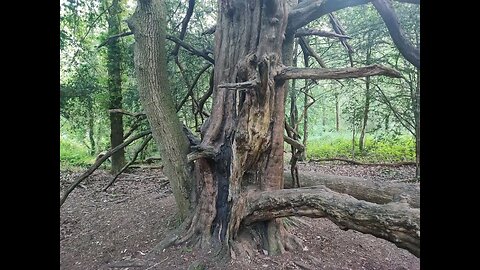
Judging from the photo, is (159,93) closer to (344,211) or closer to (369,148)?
(344,211)

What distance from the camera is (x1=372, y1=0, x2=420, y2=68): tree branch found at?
2291 mm

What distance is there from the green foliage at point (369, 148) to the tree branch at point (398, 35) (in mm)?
5033

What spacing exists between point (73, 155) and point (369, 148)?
7690 mm

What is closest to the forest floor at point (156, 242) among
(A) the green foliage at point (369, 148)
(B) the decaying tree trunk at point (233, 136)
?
(B) the decaying tree trunk at point (233, 136)

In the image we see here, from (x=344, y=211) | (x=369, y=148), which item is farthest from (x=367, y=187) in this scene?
(x=369, y=148)

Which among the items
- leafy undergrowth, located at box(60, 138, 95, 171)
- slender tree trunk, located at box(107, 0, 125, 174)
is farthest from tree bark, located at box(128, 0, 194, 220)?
leafy undergrowth, located at box(60, 138, 95, 171)

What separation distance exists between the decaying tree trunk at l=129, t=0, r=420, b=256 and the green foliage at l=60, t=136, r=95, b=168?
20.1 ft

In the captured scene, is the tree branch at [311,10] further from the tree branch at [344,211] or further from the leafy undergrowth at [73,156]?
the leafy undergrowth at [73,156]

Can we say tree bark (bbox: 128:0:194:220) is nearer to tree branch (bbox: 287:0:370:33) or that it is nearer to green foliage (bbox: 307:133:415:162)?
tree branch (bbox: 287:0:370:33)
